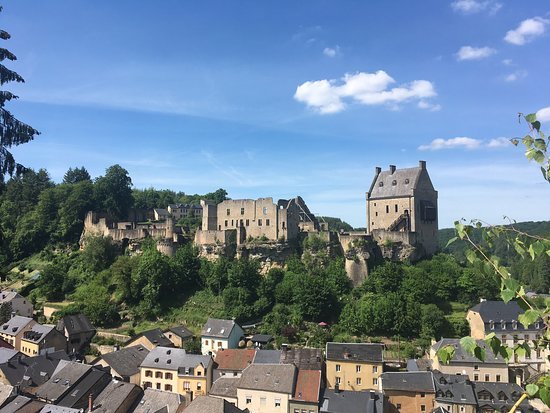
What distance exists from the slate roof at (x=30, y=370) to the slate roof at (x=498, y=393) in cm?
3183

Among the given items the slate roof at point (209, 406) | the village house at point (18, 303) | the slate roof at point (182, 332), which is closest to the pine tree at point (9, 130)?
the slate roof at point (209, 406)

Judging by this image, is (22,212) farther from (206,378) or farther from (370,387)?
(370,387)

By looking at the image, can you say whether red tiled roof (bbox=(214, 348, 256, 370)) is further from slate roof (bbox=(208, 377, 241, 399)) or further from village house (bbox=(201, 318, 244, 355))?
village house (bbox=(201, 318, 244, 355))

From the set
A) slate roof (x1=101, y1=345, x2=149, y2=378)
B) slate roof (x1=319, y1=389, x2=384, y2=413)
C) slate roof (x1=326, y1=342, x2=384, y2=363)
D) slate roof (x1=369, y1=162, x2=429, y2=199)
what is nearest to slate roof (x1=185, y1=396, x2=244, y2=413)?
slate roof (x1=319, y1=389, x2=384, y2=413)

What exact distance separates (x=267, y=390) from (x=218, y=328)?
378 inches

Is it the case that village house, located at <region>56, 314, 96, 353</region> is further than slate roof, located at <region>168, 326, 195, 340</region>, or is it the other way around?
village house, located at <region>56, 314, 96, 353</region>


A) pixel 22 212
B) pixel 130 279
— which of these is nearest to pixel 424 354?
pixel 130 279

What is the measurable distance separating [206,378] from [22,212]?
5113cm

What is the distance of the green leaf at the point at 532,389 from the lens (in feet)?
12.6

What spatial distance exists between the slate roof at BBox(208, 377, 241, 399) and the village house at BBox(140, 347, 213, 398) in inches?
40.8

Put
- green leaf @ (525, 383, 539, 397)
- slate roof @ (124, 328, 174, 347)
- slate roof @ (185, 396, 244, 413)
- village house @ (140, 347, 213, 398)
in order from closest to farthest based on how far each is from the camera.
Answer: green leaf @ (525, 383, 539, 397) < slate roof @ (185, 396, 244, 413) < village house @ (140, 347, 213, 398) < slate roof @ (124, 328, 174, 347)

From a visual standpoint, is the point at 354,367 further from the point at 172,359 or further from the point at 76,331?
the point at 76,331

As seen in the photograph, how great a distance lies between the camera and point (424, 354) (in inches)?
1435

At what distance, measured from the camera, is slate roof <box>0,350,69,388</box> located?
35.2 meters
